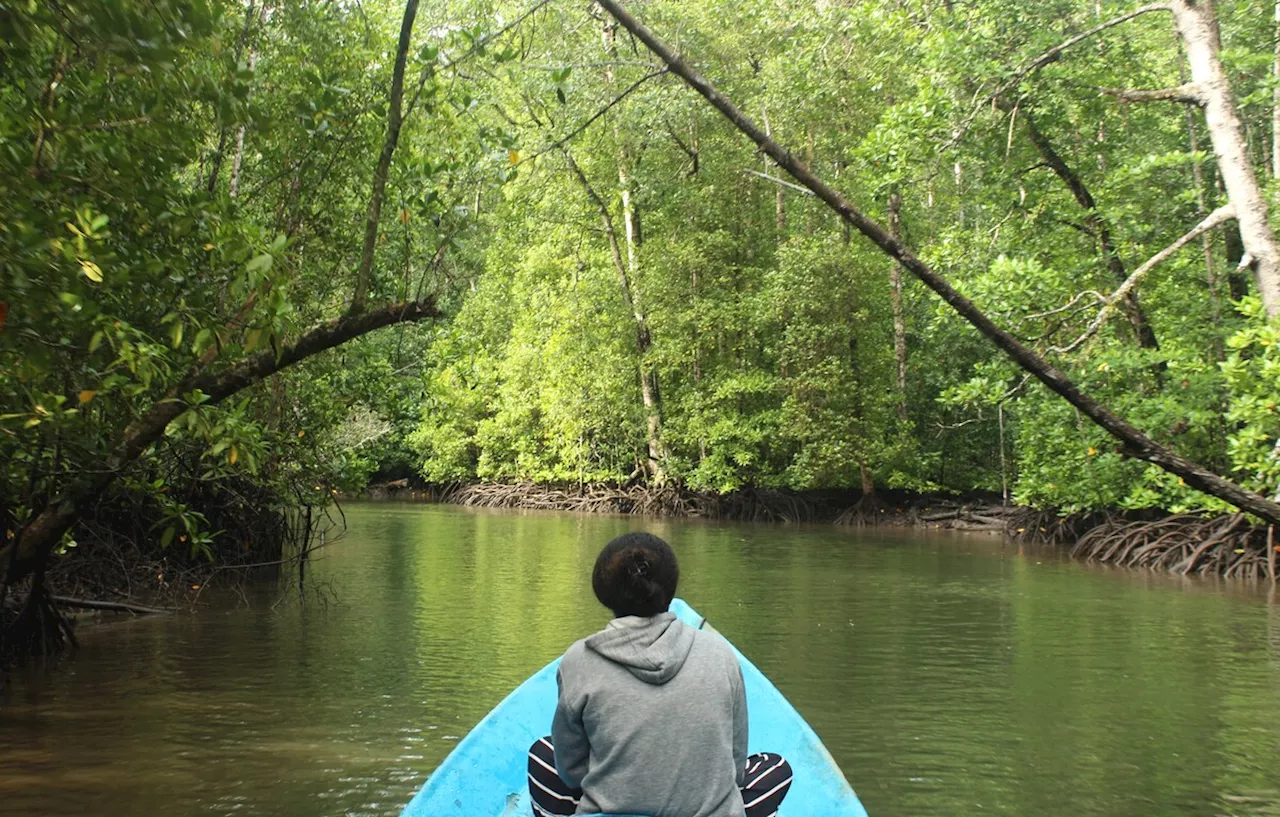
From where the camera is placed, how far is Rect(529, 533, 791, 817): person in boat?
9.19 feet

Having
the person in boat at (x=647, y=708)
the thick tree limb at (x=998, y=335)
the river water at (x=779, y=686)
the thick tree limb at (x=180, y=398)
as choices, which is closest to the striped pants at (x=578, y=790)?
the person in boat at (x=647, y=708)

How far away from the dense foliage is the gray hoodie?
5.34 feet

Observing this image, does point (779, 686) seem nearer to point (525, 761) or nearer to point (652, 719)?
point (525, 761)

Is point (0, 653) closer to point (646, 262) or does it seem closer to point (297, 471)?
point (297, 471)

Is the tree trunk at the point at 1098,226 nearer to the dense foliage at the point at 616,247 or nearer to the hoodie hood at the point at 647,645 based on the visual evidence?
the dense foliage at the point at 616,247

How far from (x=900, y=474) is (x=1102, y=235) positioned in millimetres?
8401

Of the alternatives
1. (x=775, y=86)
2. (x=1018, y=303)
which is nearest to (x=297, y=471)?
(x=1018, y=303)

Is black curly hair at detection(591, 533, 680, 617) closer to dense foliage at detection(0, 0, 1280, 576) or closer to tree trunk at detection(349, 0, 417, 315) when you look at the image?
dense foliage at detection(0, 0, 1280, 576)

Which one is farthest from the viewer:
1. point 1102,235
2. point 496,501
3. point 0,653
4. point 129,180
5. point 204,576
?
point 496,501

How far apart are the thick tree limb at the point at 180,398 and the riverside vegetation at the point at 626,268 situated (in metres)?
0.02

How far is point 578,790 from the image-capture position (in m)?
3.04

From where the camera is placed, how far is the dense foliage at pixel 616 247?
4.27 m

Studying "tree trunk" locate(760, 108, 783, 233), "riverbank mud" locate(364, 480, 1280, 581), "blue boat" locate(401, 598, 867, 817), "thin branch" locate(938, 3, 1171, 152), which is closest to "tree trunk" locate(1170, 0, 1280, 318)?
"thin branch" locate(938, 3, 1171, 152)

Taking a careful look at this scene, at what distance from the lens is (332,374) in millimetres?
10062
